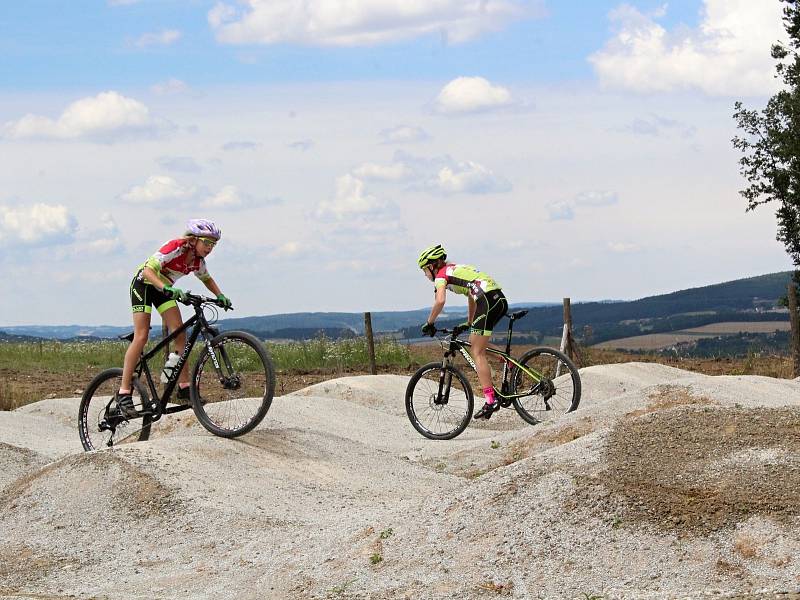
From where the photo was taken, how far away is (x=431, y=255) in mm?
12320

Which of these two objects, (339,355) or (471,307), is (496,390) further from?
(339,355)

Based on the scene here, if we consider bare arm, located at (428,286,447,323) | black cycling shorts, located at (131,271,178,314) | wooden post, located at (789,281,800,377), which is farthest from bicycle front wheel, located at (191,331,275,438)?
wooden post, located at (789,281,800,377)

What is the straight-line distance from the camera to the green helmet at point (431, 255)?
12.3 m

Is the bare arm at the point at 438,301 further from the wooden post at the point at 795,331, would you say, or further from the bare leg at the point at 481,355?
the wooden post at the point at 795,331

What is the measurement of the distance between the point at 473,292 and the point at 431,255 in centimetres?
59

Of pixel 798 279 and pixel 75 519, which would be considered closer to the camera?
pixel 75 519

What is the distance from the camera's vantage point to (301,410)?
14172mm

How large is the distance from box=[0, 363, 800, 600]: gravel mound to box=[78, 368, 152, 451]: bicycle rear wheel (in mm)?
907

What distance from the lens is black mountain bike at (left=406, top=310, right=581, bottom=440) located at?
1295 cm

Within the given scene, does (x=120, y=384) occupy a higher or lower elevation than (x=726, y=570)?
higher

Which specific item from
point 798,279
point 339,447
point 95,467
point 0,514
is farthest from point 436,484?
point 798,279

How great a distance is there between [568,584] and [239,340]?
13.9 ft

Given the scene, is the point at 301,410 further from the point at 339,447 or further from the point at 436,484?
the point at 436,484

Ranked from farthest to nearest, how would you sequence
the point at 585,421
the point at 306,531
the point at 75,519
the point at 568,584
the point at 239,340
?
the point at 585,421 → the point at 239,340 → the point at 75,519 → the point at 306,531 → the point at 568,584
